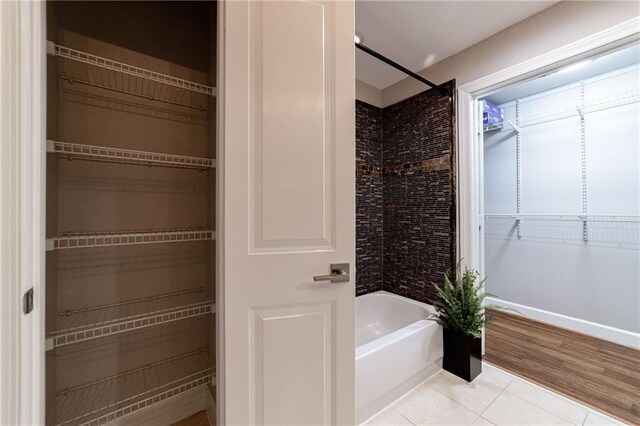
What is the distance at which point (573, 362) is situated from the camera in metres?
2.00

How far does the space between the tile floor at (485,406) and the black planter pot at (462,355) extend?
0.20ft

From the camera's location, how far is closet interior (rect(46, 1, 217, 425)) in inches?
45.3

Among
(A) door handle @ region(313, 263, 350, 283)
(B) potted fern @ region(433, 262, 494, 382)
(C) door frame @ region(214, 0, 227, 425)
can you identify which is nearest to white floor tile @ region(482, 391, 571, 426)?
(B) potted fern @ region(433, 262, 494, 382)

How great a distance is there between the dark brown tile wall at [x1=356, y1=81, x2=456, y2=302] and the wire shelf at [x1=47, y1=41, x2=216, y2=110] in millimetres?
1563

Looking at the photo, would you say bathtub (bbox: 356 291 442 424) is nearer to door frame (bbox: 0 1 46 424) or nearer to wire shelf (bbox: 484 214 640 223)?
door frame (bbox: 0 1 46 424)

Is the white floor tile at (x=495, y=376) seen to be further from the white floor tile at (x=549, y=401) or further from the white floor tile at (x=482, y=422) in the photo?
the white floor tile at (x=482, y=422)

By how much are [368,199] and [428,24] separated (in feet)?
4.82

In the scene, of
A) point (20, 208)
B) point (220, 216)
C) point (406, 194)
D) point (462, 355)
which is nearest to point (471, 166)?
point (406, 194)

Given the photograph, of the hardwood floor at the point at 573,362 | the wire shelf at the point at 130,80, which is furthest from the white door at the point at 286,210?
the hardwood floor at the point at 573,362

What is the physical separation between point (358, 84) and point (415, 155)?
91cm

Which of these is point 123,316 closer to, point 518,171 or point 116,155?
point 116,155

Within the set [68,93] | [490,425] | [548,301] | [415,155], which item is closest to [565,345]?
[548,301]

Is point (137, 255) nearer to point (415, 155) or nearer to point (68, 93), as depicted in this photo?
point (68, 93)

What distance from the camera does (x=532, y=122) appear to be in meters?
2.86
